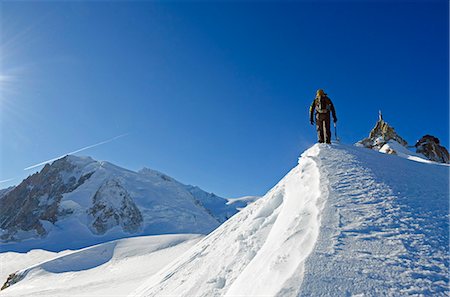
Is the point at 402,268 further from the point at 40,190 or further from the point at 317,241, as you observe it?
the point at 40,190

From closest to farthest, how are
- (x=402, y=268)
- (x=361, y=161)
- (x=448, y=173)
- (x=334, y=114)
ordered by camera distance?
(x=402, y=268) → (x=361, y=161) → (x=448, y=173) → (x=334, y=114)

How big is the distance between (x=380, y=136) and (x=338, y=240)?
38.3 meters

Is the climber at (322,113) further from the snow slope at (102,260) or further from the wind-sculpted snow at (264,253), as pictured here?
the snow slope at (102,260)

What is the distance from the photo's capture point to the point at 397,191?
5281 millimetres

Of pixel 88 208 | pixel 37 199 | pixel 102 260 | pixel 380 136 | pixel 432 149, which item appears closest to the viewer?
pixel 102 260

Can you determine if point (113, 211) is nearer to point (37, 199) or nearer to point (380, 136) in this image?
point (37, 199)

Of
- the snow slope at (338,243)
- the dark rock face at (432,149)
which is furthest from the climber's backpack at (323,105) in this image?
the dark rock face at (432,149)

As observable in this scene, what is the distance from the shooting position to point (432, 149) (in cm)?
3098

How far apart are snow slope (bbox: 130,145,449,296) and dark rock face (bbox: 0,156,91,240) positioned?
7037cm

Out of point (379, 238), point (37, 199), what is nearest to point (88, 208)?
point (37, 199)

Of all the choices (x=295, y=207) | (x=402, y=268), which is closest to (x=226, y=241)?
(x=295, y=207)

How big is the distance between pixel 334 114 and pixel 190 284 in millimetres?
8021

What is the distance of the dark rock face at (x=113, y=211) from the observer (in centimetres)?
6511

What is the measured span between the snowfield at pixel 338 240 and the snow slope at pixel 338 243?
0.01m
